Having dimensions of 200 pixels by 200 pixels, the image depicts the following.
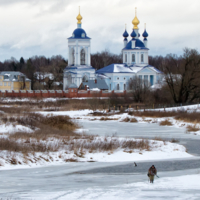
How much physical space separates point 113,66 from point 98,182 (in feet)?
207

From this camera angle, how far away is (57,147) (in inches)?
618

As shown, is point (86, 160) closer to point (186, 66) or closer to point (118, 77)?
point (186, 66)

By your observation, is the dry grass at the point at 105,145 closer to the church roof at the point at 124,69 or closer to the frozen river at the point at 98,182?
the frozen river at the point at 98,182

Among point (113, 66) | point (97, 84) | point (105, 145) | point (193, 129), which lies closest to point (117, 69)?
point (113, 66)

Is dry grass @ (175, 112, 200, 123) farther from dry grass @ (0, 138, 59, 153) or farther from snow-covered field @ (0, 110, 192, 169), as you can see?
dry grass @ (0, 138, 59, 153)

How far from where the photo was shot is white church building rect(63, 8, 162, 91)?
69312 mm

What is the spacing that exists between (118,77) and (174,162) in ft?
190

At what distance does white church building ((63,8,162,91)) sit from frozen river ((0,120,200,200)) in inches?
2041

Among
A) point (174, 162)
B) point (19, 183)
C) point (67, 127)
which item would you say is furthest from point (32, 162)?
point (67, 127)

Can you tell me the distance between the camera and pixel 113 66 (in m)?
74.1

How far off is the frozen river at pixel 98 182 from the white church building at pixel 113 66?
5183cm

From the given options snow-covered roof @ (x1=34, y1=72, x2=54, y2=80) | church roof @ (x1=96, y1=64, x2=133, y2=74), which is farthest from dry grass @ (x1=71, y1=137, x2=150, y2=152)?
snow-covered roof @ (x1=34, y1=72, x2=54, y2=80)

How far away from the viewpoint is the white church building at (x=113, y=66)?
6931 cm

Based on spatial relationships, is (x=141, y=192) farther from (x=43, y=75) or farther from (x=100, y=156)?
(x=43, y=75)
